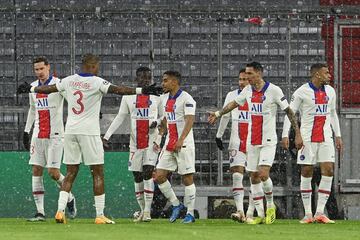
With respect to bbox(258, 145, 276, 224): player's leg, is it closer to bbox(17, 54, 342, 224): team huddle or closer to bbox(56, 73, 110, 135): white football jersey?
bbox(17, 54, 342, 224): team huddle

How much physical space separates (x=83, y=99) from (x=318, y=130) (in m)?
3.68

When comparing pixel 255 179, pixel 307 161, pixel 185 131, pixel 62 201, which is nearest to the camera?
pixel 62 201

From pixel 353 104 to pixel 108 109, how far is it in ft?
14.8

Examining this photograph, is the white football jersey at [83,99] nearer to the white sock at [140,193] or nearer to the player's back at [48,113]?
the player's back at [48,113]

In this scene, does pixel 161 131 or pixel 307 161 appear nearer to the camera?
pixel 307 161

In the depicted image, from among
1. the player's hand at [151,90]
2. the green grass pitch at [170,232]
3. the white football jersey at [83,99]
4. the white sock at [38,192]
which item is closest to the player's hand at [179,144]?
the white football jersey at [83,99]

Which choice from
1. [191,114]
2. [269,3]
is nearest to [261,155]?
[191,114]

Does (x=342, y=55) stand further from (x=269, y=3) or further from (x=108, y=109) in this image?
(x=108, y=109)

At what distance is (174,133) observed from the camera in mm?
17031

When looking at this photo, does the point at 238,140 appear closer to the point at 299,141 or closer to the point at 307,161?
the point at 307,161

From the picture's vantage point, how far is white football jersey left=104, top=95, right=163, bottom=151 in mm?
17922

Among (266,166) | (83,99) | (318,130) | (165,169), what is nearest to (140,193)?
(165,169)

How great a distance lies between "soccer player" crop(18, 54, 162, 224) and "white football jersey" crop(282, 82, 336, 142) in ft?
10.4

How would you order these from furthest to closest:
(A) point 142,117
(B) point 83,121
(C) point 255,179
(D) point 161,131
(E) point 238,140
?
(E) point 238,140 < (A) point 142,117 < (D) point 161,131 < (C) point 255,179 < (B) point 83,121
